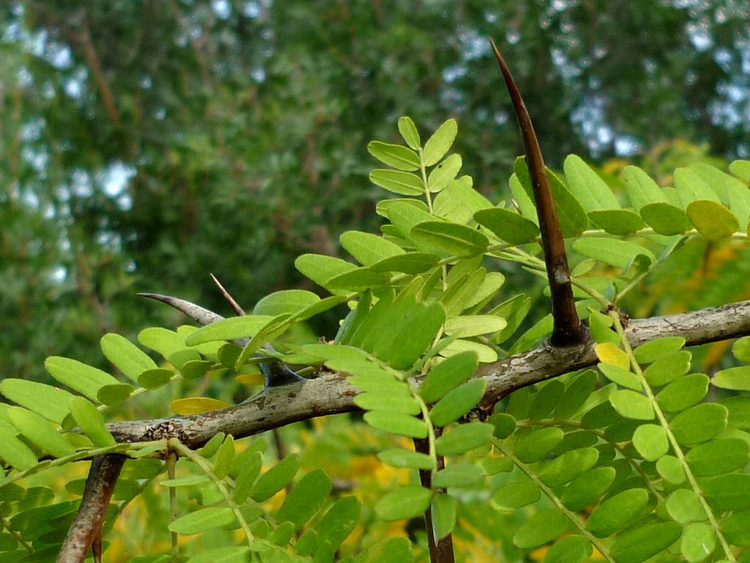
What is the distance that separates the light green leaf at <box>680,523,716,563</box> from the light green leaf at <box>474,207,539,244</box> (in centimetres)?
13

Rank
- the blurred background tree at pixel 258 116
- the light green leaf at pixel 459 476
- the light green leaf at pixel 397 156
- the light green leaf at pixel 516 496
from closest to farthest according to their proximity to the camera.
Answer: the light green leaf at pixel 459 476 < the light green leaf at pixel 516 496 < the light green leaf at pixel 397 156 < the blurred background tree at pixel 258 116

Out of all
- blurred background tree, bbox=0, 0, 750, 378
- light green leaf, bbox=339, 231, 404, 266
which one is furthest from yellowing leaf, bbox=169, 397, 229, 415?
blurred background tree, bbox=0, 0, 750, 378

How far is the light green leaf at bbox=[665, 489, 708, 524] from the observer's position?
27 cm

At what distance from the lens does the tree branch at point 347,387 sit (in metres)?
0.32

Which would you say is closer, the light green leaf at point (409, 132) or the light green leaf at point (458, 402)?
the light green leaf at point (458, 402)

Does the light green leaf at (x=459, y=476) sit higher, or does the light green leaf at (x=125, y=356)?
the light green leaf at (x=459, y=476)

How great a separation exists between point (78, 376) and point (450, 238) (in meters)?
0.21

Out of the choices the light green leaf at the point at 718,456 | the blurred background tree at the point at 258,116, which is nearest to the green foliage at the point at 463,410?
the light green leaf at the point at 718,456

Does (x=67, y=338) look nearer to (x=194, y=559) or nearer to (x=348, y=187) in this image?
(x=348, y=187)

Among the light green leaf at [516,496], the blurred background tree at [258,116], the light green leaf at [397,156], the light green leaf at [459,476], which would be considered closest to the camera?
the light green leaf at [459,476]

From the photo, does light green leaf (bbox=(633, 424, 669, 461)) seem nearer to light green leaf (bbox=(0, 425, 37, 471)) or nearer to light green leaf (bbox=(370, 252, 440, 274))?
light green leaf (bbox=(370, 252, 440, 274))

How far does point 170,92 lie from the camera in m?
3.94

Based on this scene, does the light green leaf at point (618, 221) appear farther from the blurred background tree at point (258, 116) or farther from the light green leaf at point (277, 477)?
the blurred background tree at point (258, 116)

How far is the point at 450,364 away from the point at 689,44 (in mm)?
5014
